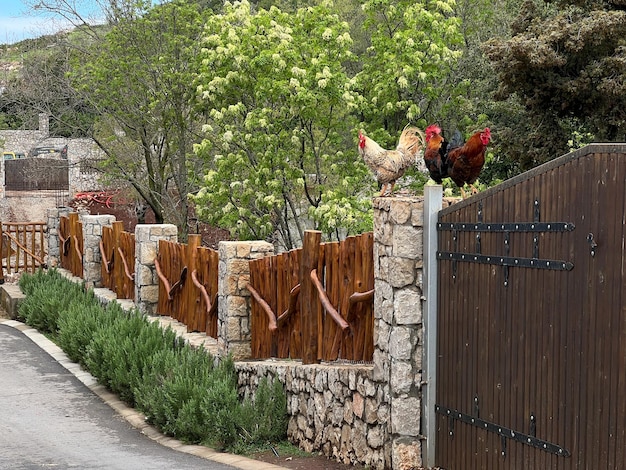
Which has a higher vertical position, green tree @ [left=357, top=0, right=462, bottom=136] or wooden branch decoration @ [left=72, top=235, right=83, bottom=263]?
green tree @ [left=357, top=0, right=462, bottom=136]

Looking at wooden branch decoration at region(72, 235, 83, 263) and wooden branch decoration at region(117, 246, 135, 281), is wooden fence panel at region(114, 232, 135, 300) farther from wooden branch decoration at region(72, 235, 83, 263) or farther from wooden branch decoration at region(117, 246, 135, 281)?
wooden branch decoration at region(72, 235, 83, 263)

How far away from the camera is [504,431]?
270 inches

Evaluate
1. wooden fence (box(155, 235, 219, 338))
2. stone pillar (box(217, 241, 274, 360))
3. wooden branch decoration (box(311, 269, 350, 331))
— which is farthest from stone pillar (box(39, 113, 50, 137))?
wooden branch decoration (box(311, 269, 350, 331))

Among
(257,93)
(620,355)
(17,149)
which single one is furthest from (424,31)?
(17,149)

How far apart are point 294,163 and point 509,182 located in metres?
16.7

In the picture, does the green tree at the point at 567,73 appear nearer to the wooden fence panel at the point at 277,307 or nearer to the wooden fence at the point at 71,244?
the wooden fence at the point at 71,244

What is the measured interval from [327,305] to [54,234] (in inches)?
648

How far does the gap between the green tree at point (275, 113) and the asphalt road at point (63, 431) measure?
7904 mm

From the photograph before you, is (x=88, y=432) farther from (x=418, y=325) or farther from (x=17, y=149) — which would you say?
(x=17, y=149)

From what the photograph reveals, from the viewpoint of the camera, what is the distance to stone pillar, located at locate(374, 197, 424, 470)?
25.6 ft

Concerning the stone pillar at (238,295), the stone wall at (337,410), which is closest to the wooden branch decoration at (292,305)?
the stone wall at (337,410)

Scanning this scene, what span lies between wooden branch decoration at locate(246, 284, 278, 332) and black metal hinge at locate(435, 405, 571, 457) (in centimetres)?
336

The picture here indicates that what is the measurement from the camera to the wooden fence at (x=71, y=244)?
2154 cm

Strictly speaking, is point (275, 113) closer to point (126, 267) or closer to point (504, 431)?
point (126, 267)
